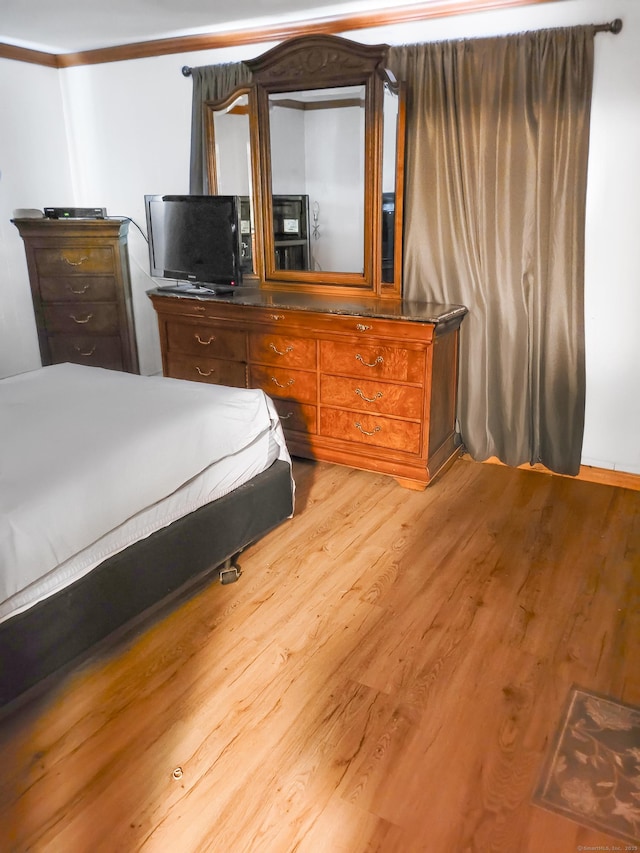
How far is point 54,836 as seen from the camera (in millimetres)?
1513

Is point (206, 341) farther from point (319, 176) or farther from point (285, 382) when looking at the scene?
point (319, 176)

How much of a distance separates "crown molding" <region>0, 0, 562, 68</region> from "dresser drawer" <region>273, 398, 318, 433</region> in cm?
200

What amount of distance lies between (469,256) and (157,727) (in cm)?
257

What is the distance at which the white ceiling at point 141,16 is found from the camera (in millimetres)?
3422

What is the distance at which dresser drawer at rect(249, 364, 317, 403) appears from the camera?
3.54m

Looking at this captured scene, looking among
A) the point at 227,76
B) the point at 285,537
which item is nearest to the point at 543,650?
the point at 285,537

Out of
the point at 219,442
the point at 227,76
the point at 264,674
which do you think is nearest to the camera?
the point at 264,674

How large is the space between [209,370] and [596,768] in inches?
114

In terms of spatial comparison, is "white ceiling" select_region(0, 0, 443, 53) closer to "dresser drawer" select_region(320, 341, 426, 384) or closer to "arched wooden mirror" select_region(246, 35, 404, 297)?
"arched wooden mirror" select_region(246, 35, 404, 297)

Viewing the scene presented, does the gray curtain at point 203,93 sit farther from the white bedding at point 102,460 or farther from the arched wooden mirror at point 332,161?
the white bedding at point 102,460

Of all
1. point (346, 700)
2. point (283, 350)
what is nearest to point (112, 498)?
point (346, 700)

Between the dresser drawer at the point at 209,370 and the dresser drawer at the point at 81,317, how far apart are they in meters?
0.74

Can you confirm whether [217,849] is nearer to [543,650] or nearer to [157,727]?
[157,727]

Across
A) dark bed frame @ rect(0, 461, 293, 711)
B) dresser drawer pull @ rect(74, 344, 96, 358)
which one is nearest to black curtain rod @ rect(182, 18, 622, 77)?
dark bed frame @ rect(0, 461, 293, 711)
